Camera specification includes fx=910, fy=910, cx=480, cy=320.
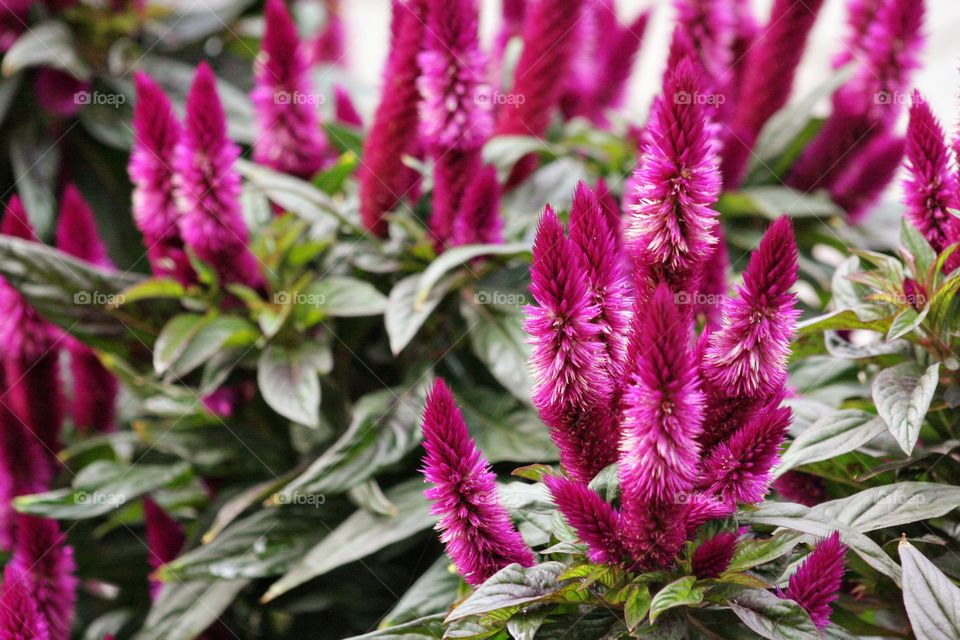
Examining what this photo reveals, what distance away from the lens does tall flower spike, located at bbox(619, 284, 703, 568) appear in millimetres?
598

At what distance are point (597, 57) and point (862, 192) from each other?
1.80ft

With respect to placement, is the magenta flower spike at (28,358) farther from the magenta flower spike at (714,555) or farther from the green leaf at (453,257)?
the magenta flower spike at (714,555)

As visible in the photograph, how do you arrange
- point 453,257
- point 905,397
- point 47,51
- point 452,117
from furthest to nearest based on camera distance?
point 47,51, point 452,117, point 453,257, point 905,397

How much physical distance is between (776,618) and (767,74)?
3.25 ft

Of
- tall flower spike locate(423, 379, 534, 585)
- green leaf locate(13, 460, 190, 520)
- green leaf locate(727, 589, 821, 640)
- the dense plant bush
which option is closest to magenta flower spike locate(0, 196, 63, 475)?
the dense plant bush

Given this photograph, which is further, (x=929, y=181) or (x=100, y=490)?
(x=100, y=490)

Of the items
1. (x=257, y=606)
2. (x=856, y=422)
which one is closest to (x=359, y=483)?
(x=257, y=606)

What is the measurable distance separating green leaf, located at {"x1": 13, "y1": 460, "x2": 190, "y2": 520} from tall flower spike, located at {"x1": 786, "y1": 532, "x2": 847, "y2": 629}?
2.97 ft

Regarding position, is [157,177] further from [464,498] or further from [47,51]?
[464,498]

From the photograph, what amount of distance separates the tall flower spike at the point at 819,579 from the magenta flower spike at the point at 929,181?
35 cm

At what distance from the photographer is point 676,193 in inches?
27.4

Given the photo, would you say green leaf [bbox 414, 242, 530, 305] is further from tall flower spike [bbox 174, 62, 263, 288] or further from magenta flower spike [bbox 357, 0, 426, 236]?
tall flower spike [bbox 174, 62, 263, 288]

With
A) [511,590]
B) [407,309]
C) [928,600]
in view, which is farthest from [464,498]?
[407,309]

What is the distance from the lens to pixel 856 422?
884 mm
